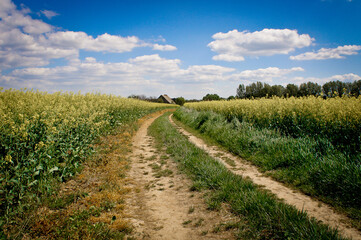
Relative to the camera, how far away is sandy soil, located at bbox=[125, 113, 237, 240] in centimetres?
338

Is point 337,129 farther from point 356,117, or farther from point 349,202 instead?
point 349,202

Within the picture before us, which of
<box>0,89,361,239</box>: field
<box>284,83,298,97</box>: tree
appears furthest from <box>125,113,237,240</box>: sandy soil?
<box>284,83,298,97</box>: tree

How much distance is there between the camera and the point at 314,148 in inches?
253

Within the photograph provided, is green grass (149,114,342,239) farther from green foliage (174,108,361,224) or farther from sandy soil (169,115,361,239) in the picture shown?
green foliage (174,108,361,224)

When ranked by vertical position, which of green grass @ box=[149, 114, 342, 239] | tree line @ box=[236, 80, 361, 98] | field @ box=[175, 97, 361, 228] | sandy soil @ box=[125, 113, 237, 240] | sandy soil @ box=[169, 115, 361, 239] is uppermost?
tree line @ box=[236, 80, 361, 98]

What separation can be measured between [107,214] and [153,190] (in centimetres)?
152

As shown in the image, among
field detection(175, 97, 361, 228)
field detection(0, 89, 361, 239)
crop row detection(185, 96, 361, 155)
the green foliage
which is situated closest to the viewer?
field detection(0, 89, 361, 239)

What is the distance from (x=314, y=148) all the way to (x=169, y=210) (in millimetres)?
5623

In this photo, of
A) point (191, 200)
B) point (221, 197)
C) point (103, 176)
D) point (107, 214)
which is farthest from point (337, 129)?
point (103, 176)

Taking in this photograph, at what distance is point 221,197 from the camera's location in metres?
4.32

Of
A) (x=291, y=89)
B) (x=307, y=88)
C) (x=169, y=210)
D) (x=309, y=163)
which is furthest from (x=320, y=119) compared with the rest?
(x=291, y=89)

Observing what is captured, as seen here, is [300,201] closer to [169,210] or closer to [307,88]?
[169,210]

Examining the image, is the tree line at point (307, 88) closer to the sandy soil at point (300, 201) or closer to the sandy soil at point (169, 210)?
the sandy soil at point (300, 201)

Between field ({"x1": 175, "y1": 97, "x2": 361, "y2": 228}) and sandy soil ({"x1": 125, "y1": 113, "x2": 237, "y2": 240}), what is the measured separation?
110 inches
